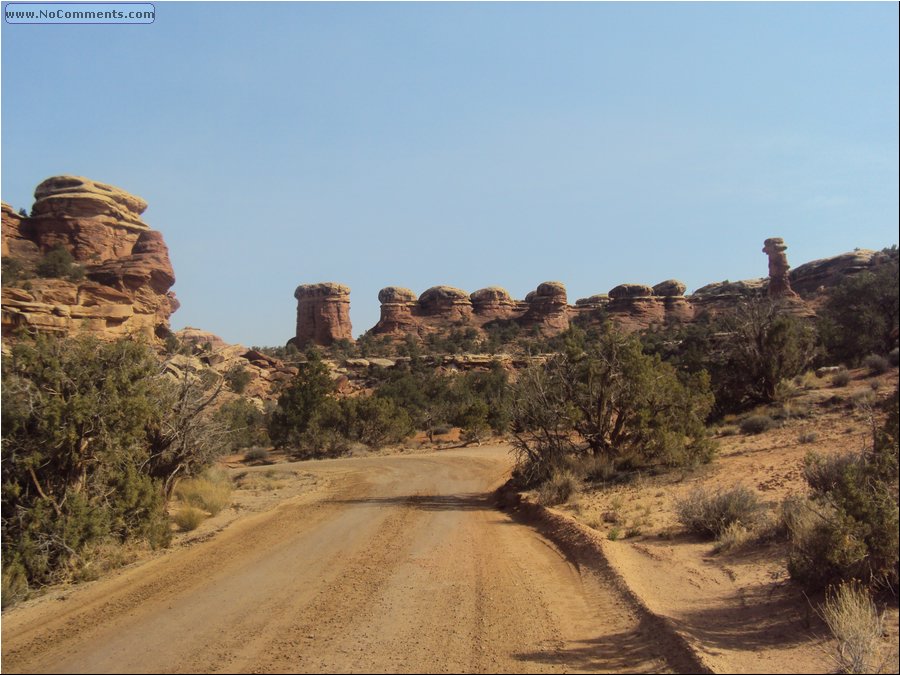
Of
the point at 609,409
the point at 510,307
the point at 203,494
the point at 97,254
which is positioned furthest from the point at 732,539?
the point at 510,307

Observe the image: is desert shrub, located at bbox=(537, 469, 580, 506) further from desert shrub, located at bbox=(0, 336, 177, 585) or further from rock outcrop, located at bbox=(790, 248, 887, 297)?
rock outcrop, located at bbox=(790, 248, 887, 297)

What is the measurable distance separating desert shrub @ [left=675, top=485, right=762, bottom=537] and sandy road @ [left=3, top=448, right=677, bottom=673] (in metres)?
2.37

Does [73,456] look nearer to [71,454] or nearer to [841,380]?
[71,454]

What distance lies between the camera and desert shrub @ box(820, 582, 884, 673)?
4.82m

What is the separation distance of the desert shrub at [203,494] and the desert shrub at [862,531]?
14.0m

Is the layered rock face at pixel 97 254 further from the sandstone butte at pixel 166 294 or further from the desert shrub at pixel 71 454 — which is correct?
the desert shrub at pixel 71 454

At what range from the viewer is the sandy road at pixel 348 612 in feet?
19.9

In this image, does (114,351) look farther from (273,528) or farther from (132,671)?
(132,671)

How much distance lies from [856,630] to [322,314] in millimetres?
98067

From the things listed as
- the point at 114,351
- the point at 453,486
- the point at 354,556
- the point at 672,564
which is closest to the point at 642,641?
the point at 672,564

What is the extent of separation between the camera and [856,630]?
5023 millimetres

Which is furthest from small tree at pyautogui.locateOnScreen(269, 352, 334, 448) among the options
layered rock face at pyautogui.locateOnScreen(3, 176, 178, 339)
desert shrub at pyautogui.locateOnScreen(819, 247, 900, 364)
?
desert shrub at pyautogui.locateOnScreen(819, 247, 900, 364)

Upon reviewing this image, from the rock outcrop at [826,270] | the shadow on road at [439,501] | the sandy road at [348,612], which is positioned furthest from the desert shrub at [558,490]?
the rock outcrop at [826,270]

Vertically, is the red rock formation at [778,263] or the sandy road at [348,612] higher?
the red rock formation at [778,263]
